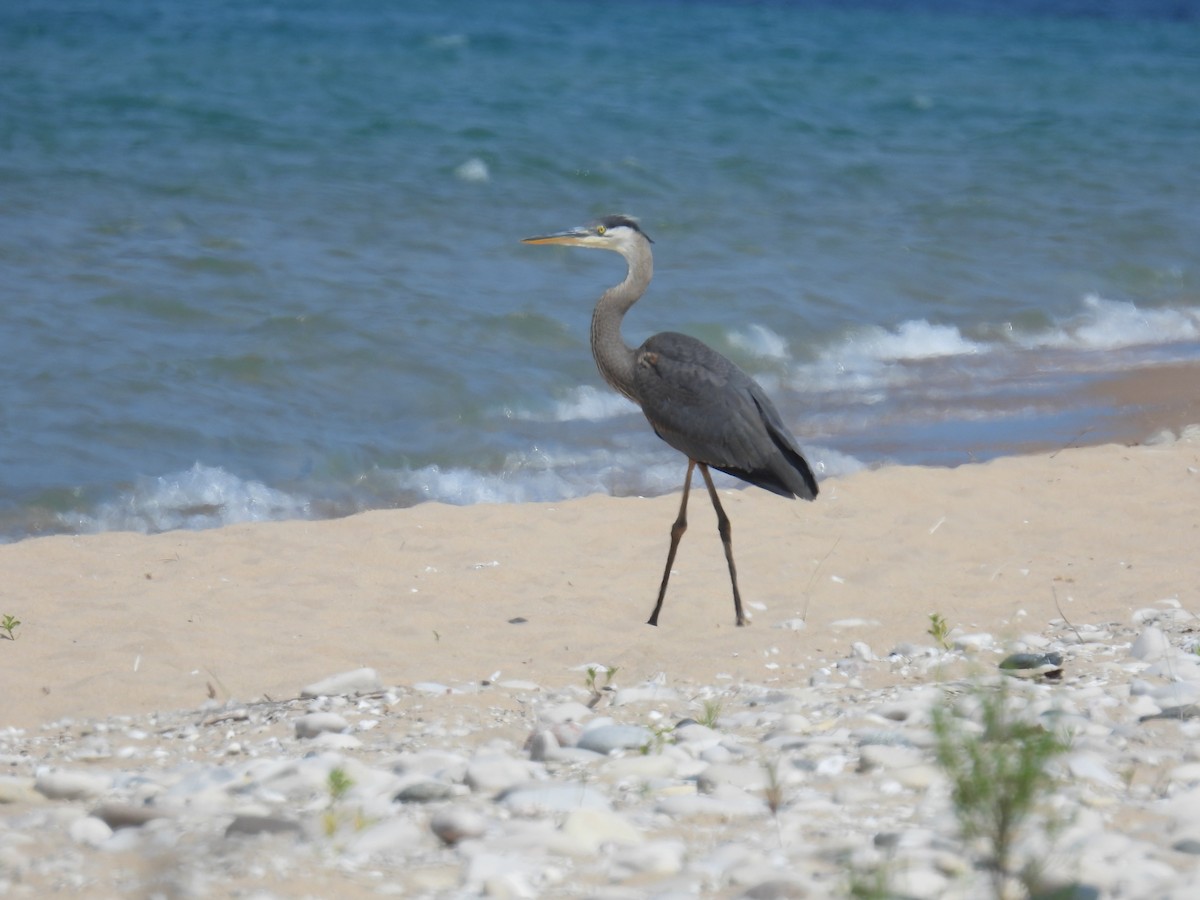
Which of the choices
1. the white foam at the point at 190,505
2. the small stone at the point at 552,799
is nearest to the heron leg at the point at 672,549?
the white foam at the point at 190,505

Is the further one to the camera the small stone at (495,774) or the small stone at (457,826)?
the small stone at (495,774)

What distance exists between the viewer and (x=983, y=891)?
290 centimetres

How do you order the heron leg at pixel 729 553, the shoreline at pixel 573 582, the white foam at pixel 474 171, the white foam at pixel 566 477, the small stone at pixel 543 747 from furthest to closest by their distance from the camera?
1. the white foam at pixel 474 171
2. the white foam at pixel 566 477
3. the heron leg at pixel 729 553
4. the shoreline at pixel 573 582
5. the small stone at pixel 543 747

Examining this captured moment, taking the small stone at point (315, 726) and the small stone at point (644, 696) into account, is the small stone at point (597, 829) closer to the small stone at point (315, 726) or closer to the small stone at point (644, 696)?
the small stone at point (315, 726)

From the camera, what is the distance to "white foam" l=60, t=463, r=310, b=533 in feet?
26.5

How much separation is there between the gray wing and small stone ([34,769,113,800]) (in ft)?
11.2

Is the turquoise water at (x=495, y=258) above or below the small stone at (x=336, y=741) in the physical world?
below

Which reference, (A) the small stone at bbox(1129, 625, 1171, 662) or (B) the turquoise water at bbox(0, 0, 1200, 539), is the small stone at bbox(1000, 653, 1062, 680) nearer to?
(A) the small stone at bbox(1129, 625, 1171, 662)

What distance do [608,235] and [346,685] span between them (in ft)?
10.3

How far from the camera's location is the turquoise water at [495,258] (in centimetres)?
920

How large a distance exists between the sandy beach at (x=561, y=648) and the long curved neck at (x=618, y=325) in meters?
0.93

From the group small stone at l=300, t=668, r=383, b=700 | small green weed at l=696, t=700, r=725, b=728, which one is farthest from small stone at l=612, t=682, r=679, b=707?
small stone at l=300, t=668, r=383, b=700

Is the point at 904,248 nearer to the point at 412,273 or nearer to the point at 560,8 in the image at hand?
the point at 412,273

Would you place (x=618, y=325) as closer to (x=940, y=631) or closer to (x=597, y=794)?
(x=940, y=631)
